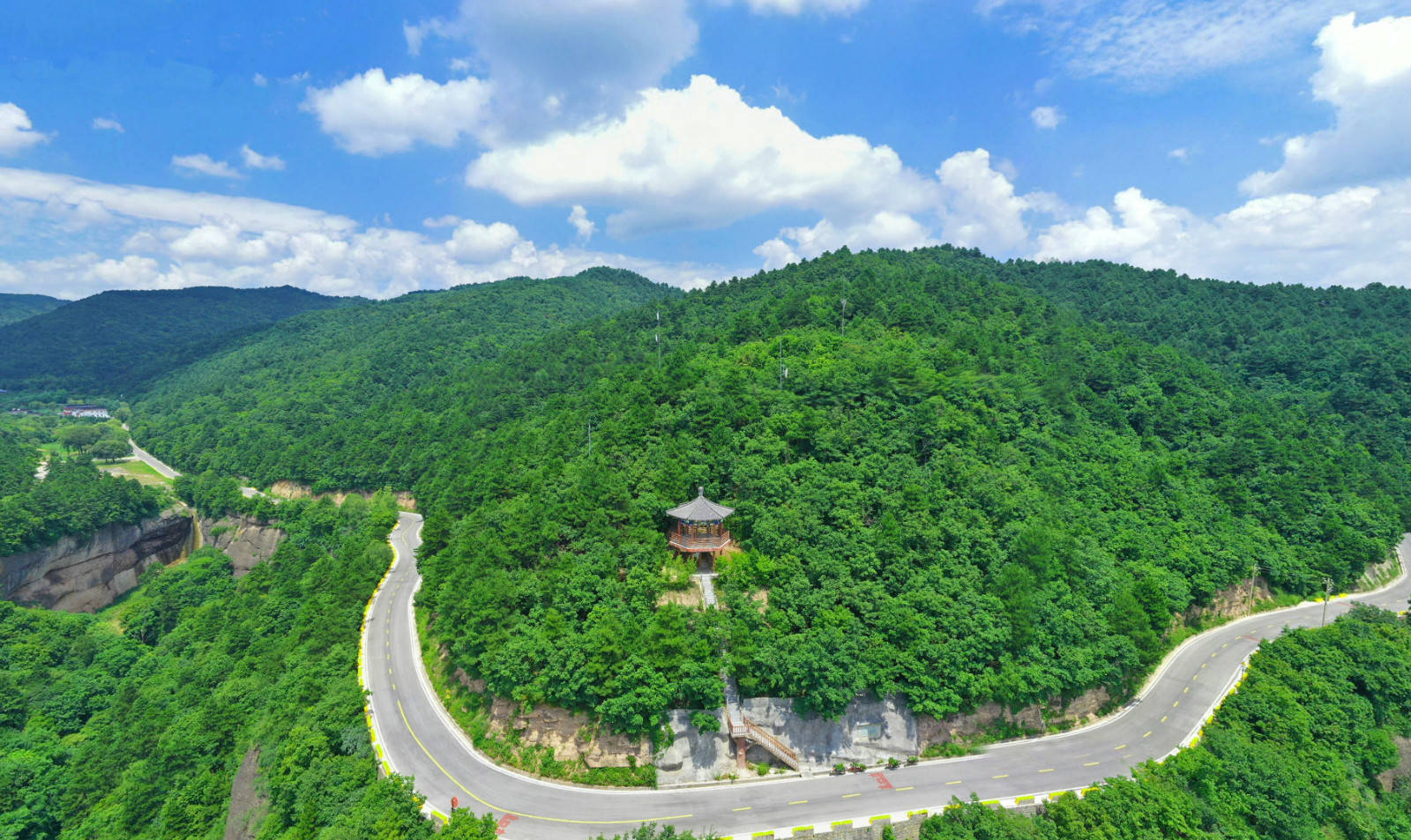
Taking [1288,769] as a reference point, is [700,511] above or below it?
above

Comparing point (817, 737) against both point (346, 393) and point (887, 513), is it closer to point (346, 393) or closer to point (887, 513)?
point (887, 513)

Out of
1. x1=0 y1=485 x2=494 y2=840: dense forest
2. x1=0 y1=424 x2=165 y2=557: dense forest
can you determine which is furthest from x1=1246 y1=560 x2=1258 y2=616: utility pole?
x1=0 y1=424 x2=165 y2=557: dense forest

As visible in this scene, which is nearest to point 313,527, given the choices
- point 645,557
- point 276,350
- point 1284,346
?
point 645,557

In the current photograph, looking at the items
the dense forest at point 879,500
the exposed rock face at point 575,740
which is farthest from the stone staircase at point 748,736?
the exposed rock face at point 575,740

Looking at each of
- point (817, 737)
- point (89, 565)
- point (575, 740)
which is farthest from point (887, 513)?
point (89, 565)

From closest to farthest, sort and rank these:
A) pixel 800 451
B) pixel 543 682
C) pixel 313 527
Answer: pixel 543 682
pixel 800 451
pixel 313 527

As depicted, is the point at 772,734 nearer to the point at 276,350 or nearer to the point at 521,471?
the point at 521,471

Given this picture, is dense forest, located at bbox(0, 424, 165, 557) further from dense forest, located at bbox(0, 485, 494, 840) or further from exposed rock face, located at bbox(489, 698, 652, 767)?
exposed rock face, located at bbox(489, 698, 652, 767)
